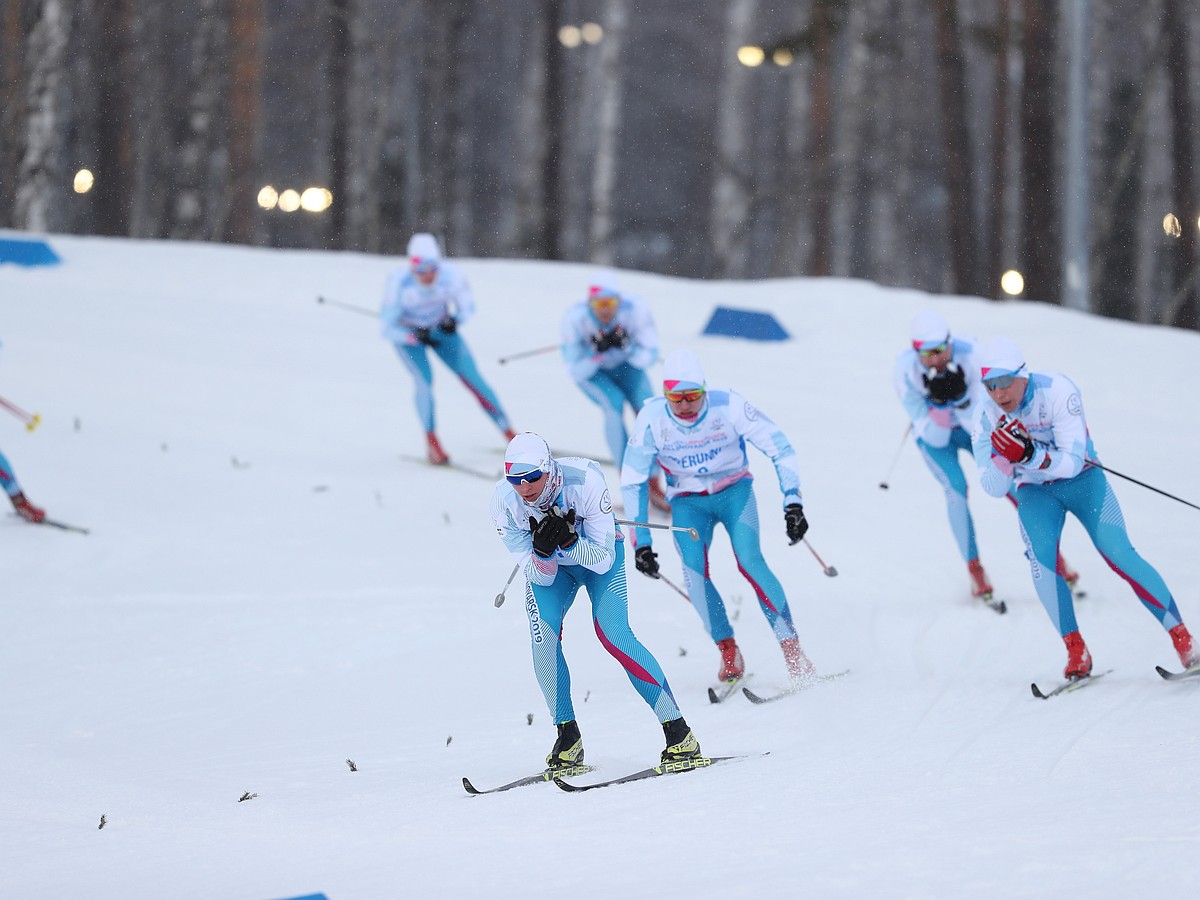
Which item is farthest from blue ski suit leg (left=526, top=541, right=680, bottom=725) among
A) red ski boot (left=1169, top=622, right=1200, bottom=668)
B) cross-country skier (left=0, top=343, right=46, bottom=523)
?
cross-country skier (left=0, top=343, right=46, bottom=523)

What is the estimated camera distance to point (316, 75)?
35156mm

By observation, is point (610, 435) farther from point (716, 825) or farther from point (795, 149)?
point (795, 149)

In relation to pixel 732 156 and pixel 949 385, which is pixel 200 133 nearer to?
pixel 732 156

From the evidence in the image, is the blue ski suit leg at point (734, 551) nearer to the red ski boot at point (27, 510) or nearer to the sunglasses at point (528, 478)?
the sunglasses at point (528, 478)

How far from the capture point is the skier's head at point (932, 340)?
9.20 m

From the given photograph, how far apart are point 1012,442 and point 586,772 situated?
2.43m

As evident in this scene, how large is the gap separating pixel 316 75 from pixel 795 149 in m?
11.0

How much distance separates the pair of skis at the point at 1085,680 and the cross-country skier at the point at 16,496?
6.94 meters

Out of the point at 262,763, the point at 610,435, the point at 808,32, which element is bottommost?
the point at 262,763

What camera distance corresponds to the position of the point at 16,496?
439 inches

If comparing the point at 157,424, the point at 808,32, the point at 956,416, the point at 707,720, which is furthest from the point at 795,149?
the point at 707,720

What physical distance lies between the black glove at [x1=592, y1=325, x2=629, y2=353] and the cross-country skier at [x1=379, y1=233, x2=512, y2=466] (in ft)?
5.31

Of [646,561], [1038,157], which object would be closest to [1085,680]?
[646,561]

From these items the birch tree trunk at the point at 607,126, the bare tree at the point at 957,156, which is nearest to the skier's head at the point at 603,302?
the bare tree at the point at 957,156
